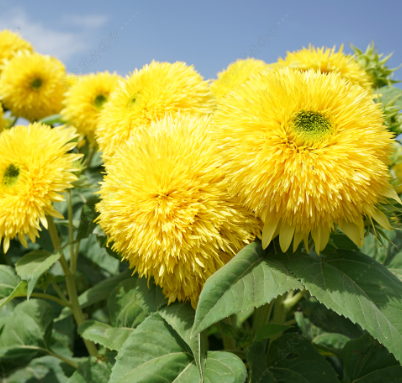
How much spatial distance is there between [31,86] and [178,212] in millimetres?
1325

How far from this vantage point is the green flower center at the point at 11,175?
3.43ft

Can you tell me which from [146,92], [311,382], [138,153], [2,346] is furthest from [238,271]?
[2,346]

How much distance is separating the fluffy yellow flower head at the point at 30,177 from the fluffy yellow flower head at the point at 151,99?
154 millimetres

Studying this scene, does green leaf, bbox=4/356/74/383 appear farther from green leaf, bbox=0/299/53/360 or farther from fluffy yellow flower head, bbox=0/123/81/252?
fluffy yellow flower head, bbox=0/123/81/252

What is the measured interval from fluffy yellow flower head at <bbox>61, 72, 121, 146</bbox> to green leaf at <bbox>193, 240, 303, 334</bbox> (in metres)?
0.92

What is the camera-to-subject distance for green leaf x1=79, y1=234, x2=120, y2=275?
140 centimetres

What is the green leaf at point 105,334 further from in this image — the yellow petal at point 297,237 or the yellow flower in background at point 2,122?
the yellow flower in background at point 2,122

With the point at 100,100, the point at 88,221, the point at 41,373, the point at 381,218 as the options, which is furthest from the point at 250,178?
the point at 41,373

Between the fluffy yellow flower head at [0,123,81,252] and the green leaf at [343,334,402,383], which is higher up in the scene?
the fluffy yellow flower head at [0,123,81,252]

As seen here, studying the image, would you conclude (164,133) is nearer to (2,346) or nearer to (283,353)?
(283,353)

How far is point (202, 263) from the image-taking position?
68 cm

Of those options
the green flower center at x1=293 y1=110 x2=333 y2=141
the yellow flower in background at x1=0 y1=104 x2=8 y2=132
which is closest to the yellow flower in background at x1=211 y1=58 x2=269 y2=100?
the green flower center at x1=293 y1=110 x2=333 y2=141

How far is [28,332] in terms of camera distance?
130 cm

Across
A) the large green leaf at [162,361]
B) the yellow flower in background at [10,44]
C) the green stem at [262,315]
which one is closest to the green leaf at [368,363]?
the green stem at [262,315]
